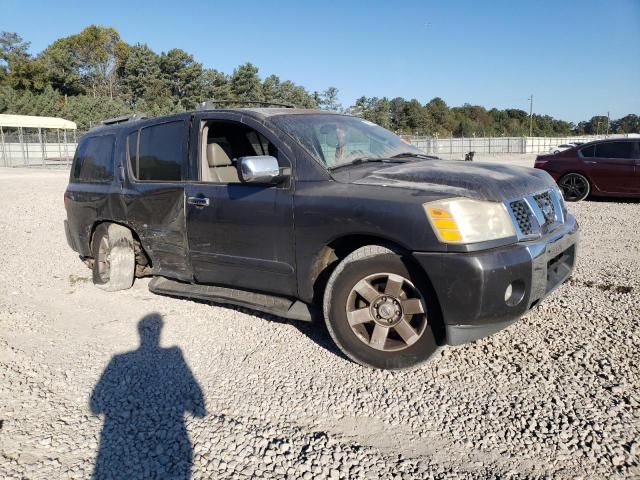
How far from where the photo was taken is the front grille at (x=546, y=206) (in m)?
3.55

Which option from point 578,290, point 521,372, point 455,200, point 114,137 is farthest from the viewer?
point 114,137

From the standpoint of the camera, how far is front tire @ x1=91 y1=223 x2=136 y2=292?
5246 mm

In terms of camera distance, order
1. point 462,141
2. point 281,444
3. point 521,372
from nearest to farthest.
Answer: point 281,444 < point 521,372 < point 462,141

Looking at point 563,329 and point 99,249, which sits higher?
point 99,249

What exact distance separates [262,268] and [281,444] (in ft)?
5.04

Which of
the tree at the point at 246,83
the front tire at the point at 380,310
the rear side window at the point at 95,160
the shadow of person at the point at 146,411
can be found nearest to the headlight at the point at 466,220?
the front tire at the point at 380,310

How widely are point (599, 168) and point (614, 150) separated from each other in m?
0.50

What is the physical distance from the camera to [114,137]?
525cm

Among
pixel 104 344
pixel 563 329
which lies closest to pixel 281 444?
pixel 104 344

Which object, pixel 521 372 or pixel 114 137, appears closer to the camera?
pixel 521 372

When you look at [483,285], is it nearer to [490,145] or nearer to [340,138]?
[340,138]

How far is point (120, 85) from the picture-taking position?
7044cm

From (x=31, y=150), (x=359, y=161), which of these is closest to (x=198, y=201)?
(x=359, y=161)

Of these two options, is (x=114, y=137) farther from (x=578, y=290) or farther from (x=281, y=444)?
(x=578, y=290)
